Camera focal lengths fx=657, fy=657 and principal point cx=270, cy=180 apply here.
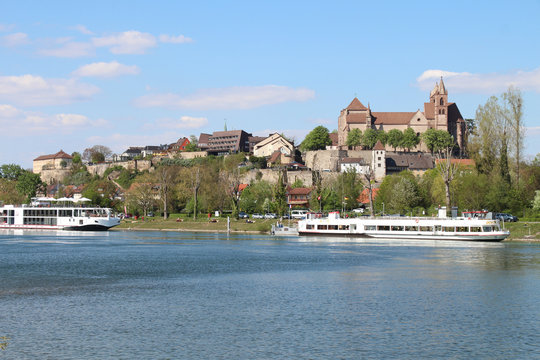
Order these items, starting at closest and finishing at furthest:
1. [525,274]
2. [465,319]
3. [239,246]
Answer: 1. [465,319]
2. [525,274]
3. [239,246]

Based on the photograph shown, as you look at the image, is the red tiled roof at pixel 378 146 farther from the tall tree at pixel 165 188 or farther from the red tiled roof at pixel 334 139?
the tall tree at pixel 165 188

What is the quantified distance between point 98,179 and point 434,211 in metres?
108

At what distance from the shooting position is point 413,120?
182500 millimetres

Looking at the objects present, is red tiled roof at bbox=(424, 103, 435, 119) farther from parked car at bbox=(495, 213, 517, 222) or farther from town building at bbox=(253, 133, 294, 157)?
parked car at bbox=(495, 213, 517, 222)

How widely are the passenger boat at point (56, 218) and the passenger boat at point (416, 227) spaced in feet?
118

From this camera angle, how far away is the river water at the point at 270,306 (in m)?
24.3

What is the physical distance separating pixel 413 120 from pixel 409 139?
1263cm

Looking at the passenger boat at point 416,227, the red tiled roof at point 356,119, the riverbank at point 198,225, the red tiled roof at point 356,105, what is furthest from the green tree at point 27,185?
the passenger boat at point 416,227

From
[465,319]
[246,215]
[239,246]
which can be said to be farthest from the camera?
[246,215]

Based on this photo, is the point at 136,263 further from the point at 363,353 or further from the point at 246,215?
the point at 246,215

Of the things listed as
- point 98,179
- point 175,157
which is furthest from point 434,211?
point 98,179

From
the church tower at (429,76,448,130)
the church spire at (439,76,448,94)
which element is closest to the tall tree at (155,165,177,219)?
the church tower at (429,76,448,130)

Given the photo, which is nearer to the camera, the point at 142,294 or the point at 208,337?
the point at 208,337

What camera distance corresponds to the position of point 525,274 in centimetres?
4447
